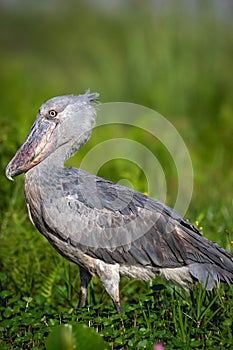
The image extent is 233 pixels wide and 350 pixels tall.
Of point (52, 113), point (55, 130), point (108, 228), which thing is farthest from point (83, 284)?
point (52, 113)

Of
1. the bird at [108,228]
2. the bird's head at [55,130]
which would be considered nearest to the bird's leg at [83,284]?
the bird at [108,228]

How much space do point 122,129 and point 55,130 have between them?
14.3ft

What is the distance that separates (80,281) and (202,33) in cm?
521

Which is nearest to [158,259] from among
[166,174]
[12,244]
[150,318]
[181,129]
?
[150,318]

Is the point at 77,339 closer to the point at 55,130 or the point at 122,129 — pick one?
the point at 55,130

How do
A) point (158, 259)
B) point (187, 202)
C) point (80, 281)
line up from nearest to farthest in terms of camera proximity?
point (158, 259) → point (80, 281) → point (187, 202)

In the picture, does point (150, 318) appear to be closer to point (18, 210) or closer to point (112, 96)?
point (18, 210)

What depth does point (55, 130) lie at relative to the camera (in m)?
4.82

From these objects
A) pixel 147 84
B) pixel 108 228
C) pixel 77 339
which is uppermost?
pixel 147 84

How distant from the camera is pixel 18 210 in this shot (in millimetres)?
5906

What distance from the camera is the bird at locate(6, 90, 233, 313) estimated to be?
457cm

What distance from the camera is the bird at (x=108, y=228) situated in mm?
4570

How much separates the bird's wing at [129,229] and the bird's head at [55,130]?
261 mm

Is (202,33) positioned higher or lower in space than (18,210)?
higher
